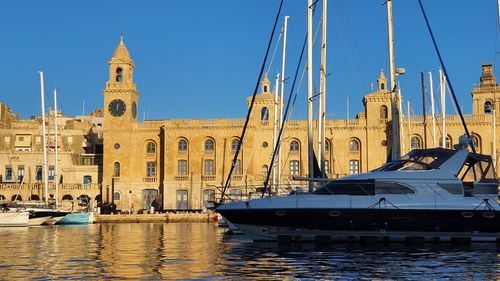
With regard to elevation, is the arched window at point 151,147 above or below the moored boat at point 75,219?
above

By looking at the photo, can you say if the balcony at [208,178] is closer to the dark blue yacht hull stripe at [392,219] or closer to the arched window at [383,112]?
the arched window at [383,112]

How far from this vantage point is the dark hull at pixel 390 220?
81.8 feet

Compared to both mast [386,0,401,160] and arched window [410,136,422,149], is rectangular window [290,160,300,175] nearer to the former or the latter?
arched window [410,136,422,149]

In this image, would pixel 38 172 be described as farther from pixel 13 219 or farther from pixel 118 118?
pixel 13 219

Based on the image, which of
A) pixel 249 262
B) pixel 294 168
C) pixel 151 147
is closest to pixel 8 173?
pixel 151 147

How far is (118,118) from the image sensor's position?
69938 mm

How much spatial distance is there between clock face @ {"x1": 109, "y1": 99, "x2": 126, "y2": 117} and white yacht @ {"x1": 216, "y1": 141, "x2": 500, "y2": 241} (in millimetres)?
45664

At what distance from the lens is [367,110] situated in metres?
66.7

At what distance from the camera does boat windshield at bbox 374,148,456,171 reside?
2595 centimetres

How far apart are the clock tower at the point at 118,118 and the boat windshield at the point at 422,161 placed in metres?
45.8

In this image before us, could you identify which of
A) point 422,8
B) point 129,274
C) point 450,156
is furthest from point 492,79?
point 129,274

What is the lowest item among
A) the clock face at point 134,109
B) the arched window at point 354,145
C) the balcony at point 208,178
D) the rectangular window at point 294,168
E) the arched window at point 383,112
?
the balcony at point 208,178

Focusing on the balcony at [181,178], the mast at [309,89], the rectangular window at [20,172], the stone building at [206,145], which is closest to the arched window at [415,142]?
the stone building at [206,145]

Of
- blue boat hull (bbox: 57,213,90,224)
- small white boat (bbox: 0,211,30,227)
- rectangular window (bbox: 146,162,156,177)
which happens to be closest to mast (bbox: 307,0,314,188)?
small white boat (bbox: 0,211,30,227)
